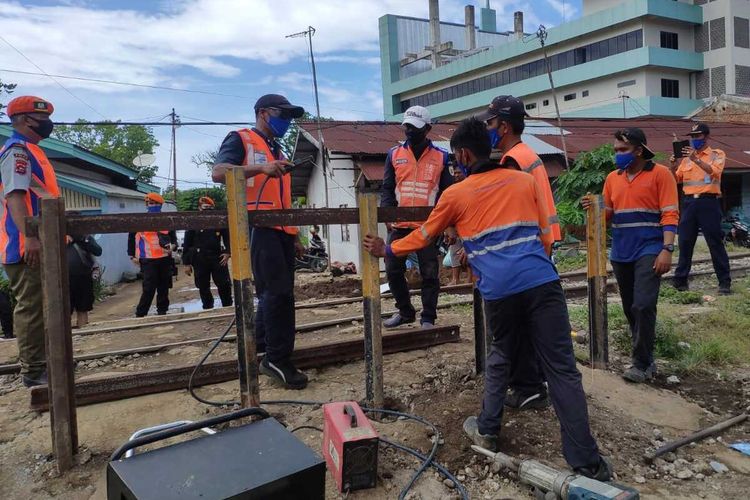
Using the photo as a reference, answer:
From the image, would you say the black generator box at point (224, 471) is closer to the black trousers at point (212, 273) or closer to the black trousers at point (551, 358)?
the black trousers at point (551, 358)

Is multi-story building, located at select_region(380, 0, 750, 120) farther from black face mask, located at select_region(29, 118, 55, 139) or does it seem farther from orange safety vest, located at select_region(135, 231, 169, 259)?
black face mask, located at select_region(29, 118, 55, 139)

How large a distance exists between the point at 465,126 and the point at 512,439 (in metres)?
1.84

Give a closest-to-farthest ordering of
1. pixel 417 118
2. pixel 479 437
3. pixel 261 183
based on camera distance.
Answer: pixel 479 437, pixel 261 183, pixel 417 118

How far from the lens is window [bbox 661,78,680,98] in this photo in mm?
40466

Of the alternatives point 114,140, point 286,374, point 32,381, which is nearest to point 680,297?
point 286,374

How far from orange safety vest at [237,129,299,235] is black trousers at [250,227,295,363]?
0.15 m

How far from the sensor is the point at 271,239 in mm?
3709

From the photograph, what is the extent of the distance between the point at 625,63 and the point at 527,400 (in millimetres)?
42216

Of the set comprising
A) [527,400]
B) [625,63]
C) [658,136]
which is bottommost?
[527,400]

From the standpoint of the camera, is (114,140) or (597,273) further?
(114,140)

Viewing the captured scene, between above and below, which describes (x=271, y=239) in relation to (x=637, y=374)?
above

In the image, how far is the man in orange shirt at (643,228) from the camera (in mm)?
4148

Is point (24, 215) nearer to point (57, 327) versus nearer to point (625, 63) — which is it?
point (57, 327)

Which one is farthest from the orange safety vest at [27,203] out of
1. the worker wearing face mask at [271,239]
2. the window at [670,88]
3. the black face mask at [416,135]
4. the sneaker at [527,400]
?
the window at [670,88]
